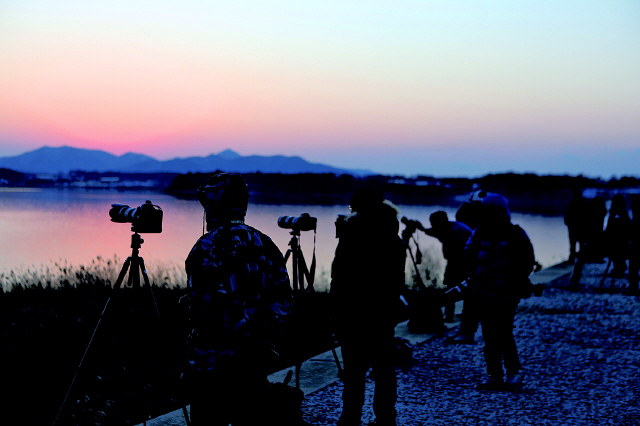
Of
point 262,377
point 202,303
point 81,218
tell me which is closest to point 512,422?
point 262,377

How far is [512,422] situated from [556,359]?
238 cm

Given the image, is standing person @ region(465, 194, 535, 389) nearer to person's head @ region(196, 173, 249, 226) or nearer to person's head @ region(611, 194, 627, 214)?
person's head @ region(196, 173, 249, 226)

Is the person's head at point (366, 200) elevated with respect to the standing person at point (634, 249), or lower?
elevated

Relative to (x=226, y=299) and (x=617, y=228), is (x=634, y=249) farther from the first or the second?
(x=226, y=299)

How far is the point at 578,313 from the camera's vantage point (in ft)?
32.0

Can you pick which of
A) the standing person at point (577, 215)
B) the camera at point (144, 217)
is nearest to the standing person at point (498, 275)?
the camera at point (144, 217)

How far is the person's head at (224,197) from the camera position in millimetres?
2867

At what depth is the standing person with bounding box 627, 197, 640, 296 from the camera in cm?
1159

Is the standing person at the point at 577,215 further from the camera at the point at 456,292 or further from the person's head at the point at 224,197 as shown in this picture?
the person's head at the point at 224,197

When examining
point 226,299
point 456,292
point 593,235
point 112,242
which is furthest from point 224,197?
point 112,242

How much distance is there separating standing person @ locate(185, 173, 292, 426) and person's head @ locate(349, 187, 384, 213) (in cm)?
132

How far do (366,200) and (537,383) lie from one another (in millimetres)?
3100

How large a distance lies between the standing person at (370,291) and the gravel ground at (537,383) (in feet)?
2.44

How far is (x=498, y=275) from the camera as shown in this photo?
547 cm
